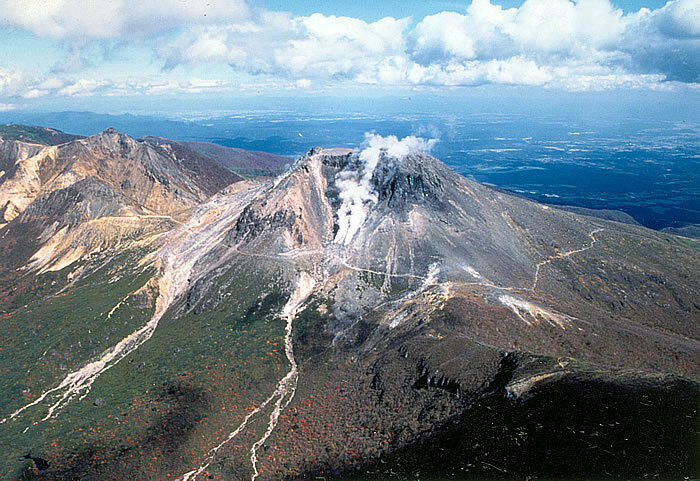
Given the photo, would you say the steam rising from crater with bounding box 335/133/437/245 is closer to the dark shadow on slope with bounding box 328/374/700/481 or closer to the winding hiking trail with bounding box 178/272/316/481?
the winding hiking trail with bounding box 178/272/316/481

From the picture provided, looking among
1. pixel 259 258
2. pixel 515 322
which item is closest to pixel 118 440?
pixel 259 258

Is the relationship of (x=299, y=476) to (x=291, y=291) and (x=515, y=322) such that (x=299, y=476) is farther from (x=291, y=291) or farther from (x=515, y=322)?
(x=291, y=291)

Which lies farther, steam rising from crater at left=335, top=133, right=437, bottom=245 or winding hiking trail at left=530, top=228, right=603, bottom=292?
steam rising from crater at left=335, top=133, right=437, bottom=245

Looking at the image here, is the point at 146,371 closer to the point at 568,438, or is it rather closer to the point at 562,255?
the point at 568,438

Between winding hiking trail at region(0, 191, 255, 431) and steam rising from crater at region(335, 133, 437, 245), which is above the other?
steam rising from crater at region(335, 133, 437, 245)

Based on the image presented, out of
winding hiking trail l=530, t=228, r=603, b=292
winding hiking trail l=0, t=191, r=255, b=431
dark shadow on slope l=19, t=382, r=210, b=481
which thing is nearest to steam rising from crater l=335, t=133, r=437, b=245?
winding hiking trail l=0, t=191, r=255, b=431

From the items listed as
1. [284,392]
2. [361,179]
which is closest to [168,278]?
[284,392]
